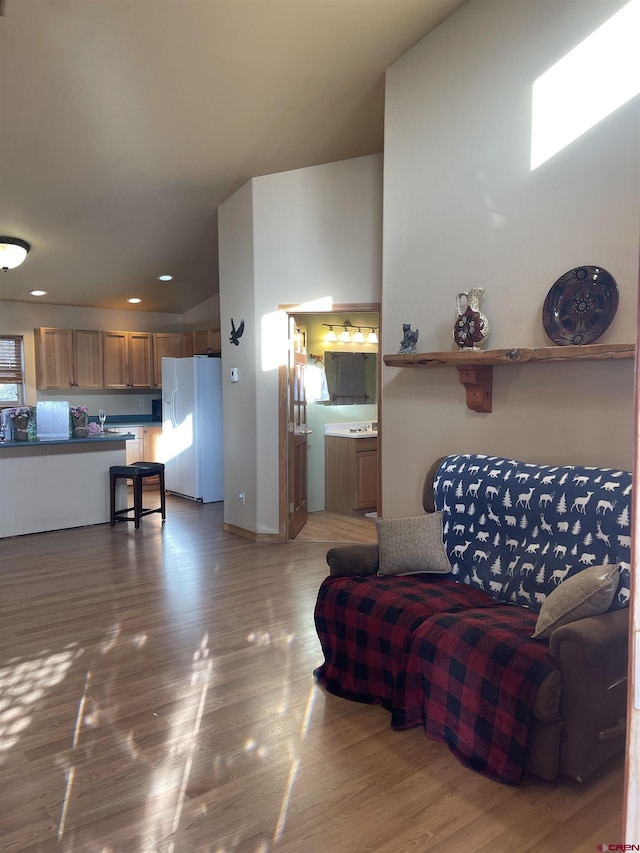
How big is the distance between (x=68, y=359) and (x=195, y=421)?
6.94ft

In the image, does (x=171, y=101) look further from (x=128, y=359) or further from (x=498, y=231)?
(x=128, y=359)

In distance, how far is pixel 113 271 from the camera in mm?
7156

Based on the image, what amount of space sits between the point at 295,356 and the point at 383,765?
12.5 feet

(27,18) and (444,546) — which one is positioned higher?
(27,18)

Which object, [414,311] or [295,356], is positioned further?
[295,356]

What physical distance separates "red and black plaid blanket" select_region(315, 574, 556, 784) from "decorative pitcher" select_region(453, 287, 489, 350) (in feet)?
4.23

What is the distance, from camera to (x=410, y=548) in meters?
3.04

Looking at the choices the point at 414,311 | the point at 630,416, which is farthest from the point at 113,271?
the point at 630,416

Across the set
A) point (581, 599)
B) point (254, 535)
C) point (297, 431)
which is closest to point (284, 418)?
point (297, 431)

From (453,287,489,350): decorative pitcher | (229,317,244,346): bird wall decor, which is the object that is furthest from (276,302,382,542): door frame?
(453,287,489,350): decorative pitcher

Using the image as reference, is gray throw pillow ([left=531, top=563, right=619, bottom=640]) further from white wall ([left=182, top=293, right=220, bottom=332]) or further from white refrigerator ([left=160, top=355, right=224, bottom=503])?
white wall ([left=182, top=293, right=220, bottom=332])

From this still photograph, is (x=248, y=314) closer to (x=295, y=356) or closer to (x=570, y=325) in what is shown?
(x=295, y=356)

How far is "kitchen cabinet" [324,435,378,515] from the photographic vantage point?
6.47m

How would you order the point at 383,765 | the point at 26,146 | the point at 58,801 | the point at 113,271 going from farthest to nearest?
the point at 113,271 < the point at 26,146 < the point at 383,765 < the point at 58,801
